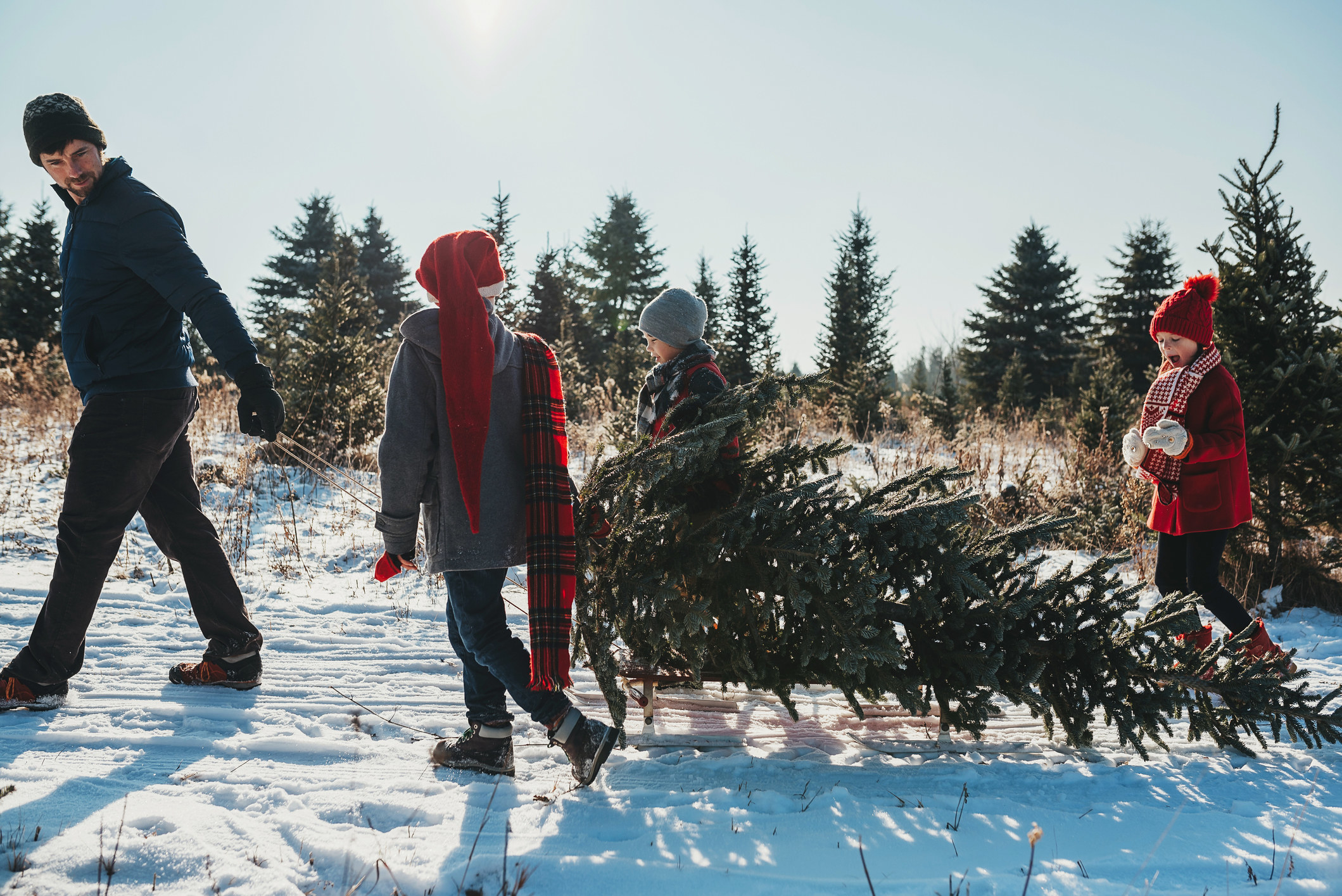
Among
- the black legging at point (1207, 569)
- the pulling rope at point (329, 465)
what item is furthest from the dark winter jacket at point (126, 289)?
the black legging at point (1207, 569)

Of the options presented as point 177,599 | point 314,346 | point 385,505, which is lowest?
point 177,599

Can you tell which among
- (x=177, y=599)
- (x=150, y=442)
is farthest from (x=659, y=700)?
(x=177, y=599)

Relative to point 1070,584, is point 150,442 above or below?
above

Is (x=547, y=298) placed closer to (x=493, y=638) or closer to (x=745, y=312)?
(x=745, y=312)

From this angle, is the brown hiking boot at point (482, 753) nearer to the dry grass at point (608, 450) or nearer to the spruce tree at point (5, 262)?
the dry grass at point (608, 450)

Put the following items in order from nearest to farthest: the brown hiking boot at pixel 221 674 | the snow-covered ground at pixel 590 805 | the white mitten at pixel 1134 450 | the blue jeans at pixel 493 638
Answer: the snow-covered ground at pixel 590 805
the blue jeans at pixel 493 638
the brown hiking boot at pixel 221 674
the white mitten at pixel 1134 450

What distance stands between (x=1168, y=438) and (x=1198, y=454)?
0.63 feet

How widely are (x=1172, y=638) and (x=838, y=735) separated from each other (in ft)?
4.46

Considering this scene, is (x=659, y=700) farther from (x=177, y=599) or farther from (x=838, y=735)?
(x=177, y=599)

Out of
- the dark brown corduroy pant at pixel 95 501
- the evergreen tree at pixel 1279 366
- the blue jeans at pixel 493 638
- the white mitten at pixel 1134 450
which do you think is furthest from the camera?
the evergreen tree at pixel 1279 366

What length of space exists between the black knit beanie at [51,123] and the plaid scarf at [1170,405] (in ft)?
17.1

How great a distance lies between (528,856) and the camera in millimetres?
2041

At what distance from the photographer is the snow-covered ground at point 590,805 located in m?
1.92

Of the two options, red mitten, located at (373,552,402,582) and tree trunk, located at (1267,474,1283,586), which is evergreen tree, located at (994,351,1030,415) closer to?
tree trunk, located at (1267,474,1283,586)
